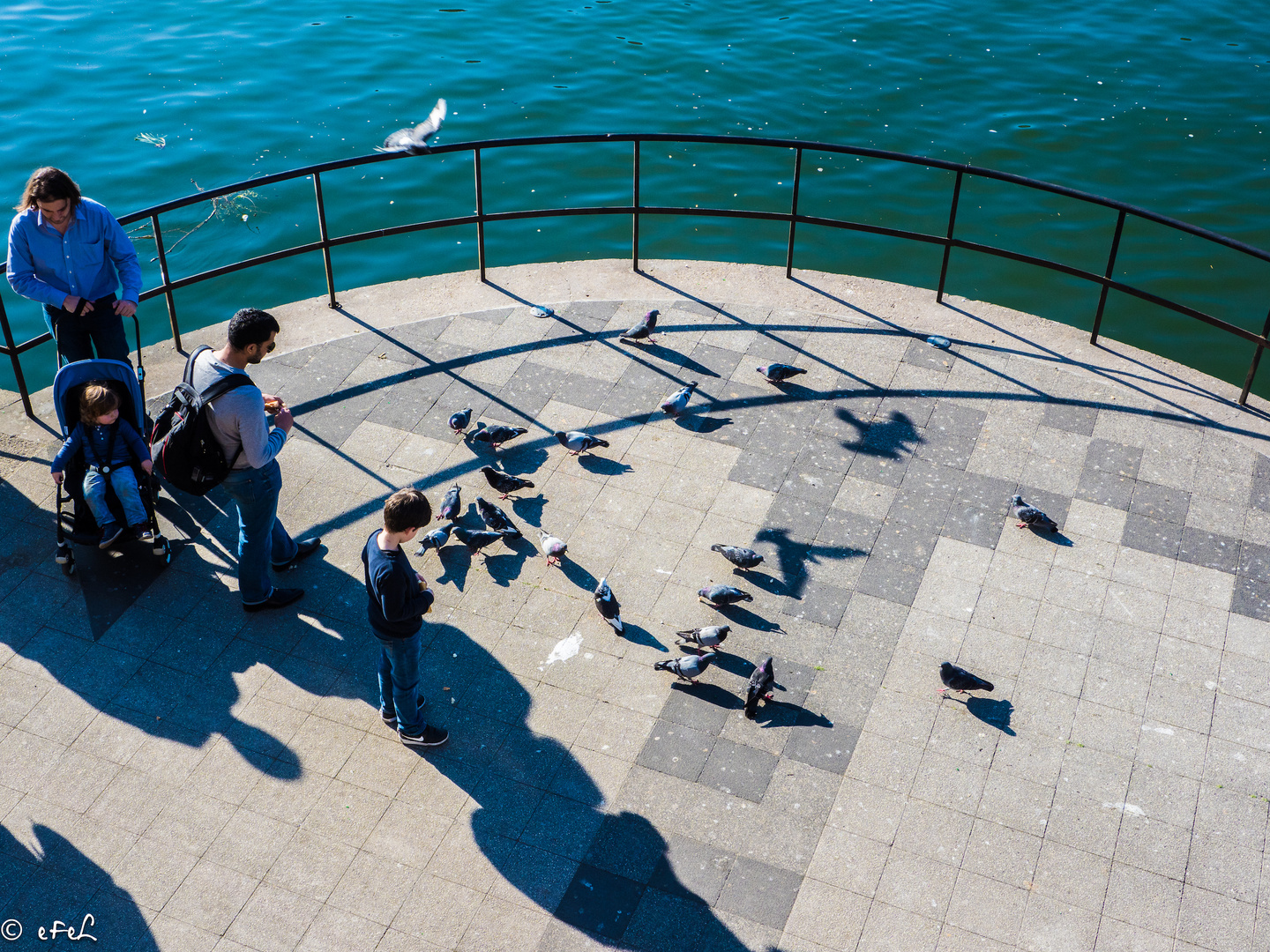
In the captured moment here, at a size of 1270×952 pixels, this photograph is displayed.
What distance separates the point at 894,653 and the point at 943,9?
1778 centimetres

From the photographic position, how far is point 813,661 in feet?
22.5

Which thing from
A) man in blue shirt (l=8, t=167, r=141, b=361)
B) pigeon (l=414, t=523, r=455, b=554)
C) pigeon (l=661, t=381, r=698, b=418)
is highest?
man in blue shirt (l=8, t=167, r=141, b=361)

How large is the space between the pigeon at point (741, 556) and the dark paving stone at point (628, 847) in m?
1.94

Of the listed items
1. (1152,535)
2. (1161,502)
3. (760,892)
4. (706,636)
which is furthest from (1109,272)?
(760,892)

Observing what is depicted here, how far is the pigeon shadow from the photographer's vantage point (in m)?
6.48

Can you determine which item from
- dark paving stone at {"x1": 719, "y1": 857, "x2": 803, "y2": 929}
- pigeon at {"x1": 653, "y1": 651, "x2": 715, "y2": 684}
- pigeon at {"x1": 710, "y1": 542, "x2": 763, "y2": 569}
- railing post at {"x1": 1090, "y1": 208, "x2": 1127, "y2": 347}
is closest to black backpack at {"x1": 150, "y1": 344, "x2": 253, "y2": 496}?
pigeon at {"x1": 653, "y1": 651, "x2": 715, "y2": 684}

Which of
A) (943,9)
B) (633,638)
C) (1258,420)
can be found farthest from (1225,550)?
(943,9)

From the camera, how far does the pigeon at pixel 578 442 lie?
8156 millimetres

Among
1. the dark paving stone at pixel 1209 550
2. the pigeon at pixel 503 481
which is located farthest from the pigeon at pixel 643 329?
the dark paving stone at pixel 1209 550

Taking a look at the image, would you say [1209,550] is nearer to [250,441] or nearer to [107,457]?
[250,441]

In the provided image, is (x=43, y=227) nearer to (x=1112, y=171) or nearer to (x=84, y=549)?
(x=84, y=549)

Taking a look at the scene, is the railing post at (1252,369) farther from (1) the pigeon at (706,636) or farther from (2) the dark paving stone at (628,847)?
(2) the dark paving stone at (628,847)

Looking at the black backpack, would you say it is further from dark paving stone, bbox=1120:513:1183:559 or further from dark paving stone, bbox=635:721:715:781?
dark paving stone, bbox=1120:513:1183:559

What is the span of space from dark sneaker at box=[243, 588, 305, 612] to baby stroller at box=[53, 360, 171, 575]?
82 cm
